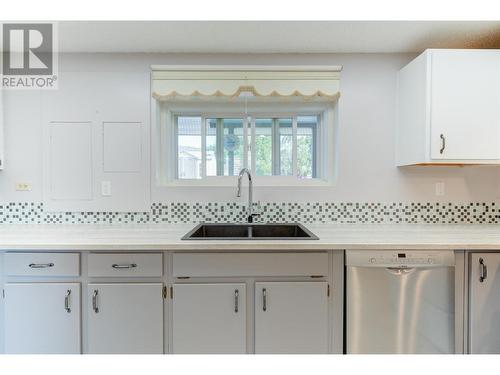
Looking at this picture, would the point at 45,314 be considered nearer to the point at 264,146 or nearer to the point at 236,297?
the point at 236,297

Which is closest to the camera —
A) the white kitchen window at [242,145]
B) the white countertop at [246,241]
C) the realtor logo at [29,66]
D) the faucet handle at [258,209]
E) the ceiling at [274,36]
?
the white countertop at [246,241]

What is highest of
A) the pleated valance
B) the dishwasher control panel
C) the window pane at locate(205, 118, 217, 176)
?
the pleated valance

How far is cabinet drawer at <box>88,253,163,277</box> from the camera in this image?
165 centimetres

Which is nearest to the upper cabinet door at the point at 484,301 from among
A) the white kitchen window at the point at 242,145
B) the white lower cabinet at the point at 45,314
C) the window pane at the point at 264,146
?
the white kitchen window at the point at 242,145

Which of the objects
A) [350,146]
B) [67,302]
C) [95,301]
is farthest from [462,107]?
[67,302]

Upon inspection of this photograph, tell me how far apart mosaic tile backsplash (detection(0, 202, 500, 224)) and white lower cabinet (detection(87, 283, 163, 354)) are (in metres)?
0.65

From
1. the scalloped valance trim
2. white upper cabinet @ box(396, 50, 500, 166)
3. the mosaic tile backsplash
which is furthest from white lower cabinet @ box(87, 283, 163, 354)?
white upper cabinet @ box(396, 50, 500, 166)

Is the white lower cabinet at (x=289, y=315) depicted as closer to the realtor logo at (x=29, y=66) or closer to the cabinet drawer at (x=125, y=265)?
the cabinet drawer at (x=125, y=265)

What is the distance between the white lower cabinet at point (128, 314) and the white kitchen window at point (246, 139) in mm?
872

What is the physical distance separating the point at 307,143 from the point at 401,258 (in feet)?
3.73

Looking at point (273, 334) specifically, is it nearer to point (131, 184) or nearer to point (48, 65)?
point (131, 184)

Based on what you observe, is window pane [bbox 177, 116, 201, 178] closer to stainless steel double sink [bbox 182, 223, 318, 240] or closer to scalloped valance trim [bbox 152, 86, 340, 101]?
scalloped valance trim [bbox 152, 86, 340, 101]

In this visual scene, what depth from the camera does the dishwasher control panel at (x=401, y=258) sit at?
5.34ft

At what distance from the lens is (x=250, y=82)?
2.19 metres
